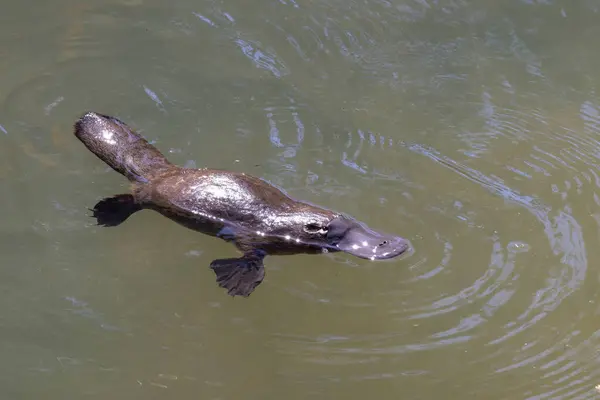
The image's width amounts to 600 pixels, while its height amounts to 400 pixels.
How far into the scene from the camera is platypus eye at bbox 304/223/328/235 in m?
3.75

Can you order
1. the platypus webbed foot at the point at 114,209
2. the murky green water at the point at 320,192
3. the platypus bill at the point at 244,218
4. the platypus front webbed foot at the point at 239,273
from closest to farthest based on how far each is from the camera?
the murky green water at the point at 320,192 < the platypus front webbed foot at the point at 239,273 < the platypus bill at the point at 244,218 < the platypus webbed foot at the point at 114,209

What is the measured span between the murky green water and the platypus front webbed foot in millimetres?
161

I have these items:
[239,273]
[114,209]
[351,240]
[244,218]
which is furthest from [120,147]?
[351,240]

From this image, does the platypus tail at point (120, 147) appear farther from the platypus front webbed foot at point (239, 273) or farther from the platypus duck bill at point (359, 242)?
the platypus duck bill at point (359, 242)

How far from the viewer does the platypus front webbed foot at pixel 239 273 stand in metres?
3.56

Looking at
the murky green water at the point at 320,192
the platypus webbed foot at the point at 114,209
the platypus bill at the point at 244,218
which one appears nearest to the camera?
the murky green water at the point at 320,192

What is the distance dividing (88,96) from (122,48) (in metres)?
0.62

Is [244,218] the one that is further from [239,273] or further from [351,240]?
[351,240]

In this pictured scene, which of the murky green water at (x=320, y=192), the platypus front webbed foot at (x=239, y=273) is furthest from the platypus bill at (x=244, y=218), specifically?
the murky green water at (x=320, y=192)

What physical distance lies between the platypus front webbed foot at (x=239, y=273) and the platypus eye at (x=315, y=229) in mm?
287

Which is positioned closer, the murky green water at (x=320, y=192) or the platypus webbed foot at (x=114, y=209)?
the murky green water at (x=320, y=192)

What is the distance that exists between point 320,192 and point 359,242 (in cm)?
53

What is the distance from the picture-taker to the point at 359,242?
152 inches

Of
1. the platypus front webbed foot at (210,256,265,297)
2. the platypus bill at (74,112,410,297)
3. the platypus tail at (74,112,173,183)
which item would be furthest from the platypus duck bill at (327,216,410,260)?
the platypus tail at (74,112,173,183)
